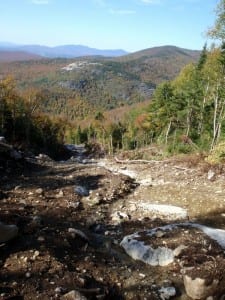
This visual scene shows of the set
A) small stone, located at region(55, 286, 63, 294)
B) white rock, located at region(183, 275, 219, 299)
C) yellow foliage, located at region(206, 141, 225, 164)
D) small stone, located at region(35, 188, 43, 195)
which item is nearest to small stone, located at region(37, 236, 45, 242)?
small stone, located at region(55, 286, 63, 294)

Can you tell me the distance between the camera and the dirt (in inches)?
319

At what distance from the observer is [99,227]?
39.8 feet

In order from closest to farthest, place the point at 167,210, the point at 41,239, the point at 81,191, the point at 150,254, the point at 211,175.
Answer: the point at 41,239 → the point at 150,254 → the point at 167,210 → the point at 81,191 → the point at 211,175

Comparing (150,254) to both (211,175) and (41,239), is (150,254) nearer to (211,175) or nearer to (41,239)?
(41,239)

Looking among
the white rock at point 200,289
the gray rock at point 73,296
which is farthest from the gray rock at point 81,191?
the gray rock at point 73,296

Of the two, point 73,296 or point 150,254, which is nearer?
point 73,296

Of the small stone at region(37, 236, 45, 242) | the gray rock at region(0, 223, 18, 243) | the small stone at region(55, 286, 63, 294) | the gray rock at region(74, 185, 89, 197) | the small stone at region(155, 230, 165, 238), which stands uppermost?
the gray rock at region(0, 223, 18, 243)

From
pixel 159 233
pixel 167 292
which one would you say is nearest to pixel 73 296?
Answer: pixel 167 292

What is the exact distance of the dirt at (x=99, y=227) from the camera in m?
8.09

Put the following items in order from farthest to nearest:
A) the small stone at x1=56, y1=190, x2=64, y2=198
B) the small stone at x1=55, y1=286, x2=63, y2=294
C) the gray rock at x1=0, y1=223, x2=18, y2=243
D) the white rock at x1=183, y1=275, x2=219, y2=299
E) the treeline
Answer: the treeline → the small stone at x1=56, y1=190, x2=64, y2=198 → the gray rock at x1=0, y1=223, x2=18, y2=243 → the white rock at x1=183, y1=275, x2=219, y2=299 → the small stone at x1=55, y1=286, x2=63, y2=294

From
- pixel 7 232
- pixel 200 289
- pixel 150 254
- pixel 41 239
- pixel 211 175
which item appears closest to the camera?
pixel 200 289

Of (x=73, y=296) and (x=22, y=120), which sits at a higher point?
(x=73, y=296)

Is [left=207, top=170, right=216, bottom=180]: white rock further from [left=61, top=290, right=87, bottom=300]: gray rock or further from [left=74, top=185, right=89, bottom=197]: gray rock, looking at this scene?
[left=61, top=290, right=87, bottom=300]: gray rock

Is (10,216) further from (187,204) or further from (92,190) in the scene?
(187,204)
